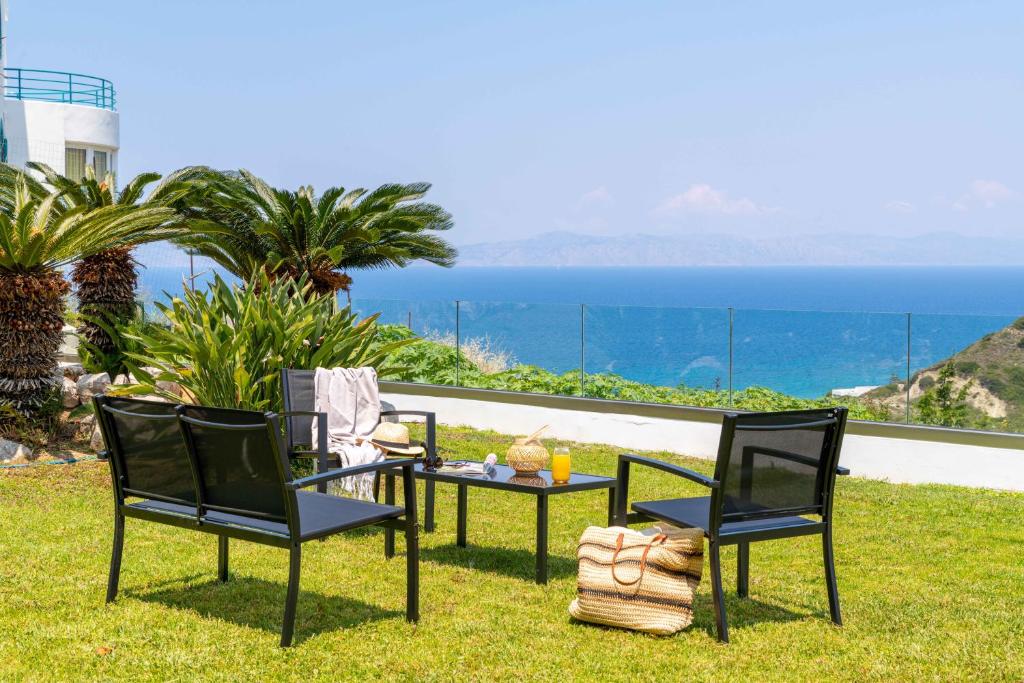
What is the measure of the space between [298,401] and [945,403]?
7.63m

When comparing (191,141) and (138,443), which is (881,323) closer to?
(138,443)

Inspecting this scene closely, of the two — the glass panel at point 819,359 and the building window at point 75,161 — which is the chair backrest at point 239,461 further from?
the building window at point 75,161

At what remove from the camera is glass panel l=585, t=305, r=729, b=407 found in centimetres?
1345

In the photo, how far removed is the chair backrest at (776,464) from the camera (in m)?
4.74

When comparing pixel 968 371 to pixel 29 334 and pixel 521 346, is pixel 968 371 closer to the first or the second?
pixel 521 346

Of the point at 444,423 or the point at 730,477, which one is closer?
the point at 730,477

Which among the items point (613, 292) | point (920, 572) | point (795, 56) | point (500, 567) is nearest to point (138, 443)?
point (500, 567)

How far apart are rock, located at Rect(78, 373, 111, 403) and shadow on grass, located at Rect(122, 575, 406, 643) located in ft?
24.4

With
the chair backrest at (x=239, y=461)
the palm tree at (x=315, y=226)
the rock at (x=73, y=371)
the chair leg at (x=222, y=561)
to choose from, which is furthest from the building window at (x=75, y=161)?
the chair backrest at (x=239, y=461)

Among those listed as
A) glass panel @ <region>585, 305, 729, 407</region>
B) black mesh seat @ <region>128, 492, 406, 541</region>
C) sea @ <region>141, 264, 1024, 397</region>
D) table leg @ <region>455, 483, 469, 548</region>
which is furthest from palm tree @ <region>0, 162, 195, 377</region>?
black mesh seat @ <region>128, 492, 406, 541</region>

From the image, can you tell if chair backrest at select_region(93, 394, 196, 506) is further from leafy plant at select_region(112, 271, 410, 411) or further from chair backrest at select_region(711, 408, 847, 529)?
leafy plant at select_region(112, 271, 410, 411)

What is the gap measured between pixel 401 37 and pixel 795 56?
153ft

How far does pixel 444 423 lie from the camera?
1477 centimetres

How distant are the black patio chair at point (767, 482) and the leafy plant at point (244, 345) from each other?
453cm
